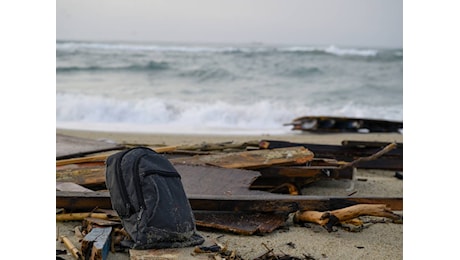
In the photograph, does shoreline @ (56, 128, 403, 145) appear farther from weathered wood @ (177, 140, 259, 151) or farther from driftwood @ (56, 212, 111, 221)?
driftwood @ (56, 212, 111, 221)

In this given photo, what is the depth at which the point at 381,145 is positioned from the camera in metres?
7.26

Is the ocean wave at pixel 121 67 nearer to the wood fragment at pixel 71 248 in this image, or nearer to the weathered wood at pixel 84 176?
the weathered wood at pixel 84 176

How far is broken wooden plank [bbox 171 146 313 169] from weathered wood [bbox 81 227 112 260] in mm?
1983

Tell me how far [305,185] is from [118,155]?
8.52 feet

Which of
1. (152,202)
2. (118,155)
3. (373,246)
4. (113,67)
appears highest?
(113,67)

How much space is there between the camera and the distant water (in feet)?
47.6

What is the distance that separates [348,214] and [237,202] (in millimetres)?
835

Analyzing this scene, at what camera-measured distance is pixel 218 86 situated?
837 inches

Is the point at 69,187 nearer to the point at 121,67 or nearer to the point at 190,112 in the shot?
the point at 190,112

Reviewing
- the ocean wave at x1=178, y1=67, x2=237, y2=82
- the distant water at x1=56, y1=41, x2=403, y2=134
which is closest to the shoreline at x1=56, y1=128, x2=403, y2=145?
the distant water at x1=56, y1=41, x2=403, y2=134

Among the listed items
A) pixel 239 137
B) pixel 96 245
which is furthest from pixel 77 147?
pixel 239 137

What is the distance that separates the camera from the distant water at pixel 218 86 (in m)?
14.5
